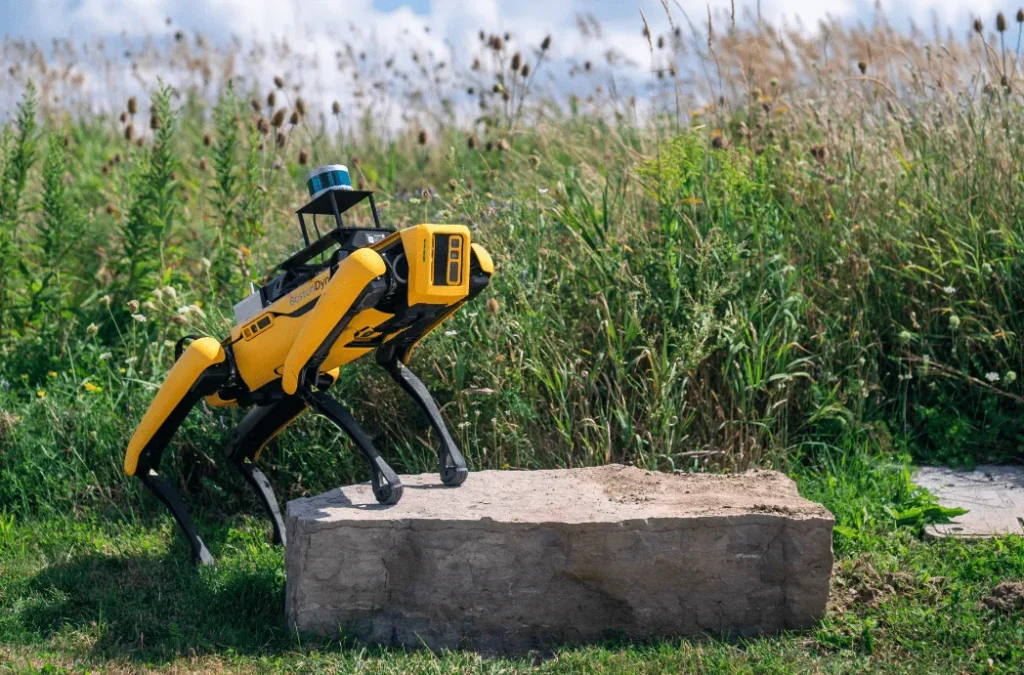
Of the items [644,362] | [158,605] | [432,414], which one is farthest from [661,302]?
[158,605]

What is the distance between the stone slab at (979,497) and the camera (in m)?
4.78

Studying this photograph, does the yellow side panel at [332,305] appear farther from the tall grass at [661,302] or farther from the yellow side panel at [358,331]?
the tall grass at [661,302]

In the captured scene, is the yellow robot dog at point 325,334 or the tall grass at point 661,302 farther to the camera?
the tall grass at point 661,302

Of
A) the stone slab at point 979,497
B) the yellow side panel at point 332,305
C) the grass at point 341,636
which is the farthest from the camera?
the stone slab at point 979,497

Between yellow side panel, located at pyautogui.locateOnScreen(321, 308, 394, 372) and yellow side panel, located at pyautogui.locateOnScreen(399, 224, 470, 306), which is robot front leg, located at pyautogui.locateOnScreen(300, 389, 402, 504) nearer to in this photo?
yellow side panel, located at pyautogui.locateOnScreen(321, 308, 394, 372)

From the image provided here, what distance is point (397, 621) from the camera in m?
3.97

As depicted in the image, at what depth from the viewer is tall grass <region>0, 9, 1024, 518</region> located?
17.5 ft

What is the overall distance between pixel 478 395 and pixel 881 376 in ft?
7.64

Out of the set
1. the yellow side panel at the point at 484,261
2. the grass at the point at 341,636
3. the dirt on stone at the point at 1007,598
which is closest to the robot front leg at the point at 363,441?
the grass at the point at 341,636

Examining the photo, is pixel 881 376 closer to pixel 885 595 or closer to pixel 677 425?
pixel 677 425

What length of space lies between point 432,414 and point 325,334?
666 millimetres

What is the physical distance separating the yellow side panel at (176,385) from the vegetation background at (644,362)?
0.58 m

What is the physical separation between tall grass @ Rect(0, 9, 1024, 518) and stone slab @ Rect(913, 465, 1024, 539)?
150 millimetres

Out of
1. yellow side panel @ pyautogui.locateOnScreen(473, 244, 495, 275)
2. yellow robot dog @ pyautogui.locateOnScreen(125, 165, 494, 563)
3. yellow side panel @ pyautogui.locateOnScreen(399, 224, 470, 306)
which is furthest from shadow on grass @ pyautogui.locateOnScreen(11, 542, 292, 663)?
yellow side panel @ pyautogui.locateOnScreen(473, 244, 495, 275)
